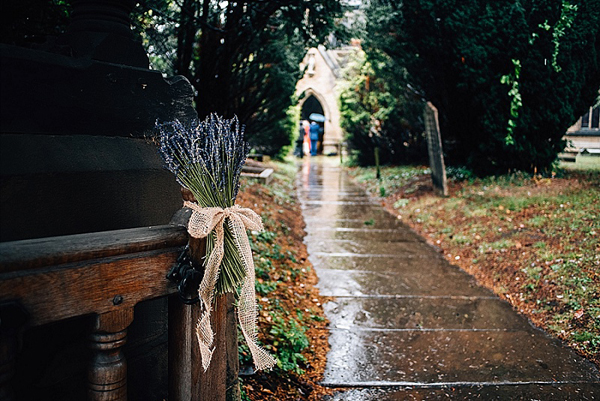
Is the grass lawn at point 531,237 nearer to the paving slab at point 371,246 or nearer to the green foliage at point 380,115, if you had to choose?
the paving slab at point 371,246

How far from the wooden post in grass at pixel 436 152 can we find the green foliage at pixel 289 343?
6788mm

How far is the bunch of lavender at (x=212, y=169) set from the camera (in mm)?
1898

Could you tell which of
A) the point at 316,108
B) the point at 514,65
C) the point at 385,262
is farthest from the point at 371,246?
the point at 316,108

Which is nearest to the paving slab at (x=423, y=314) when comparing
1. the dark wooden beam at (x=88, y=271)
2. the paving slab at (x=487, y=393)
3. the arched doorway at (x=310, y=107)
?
the paving slab at (x=487, y=393)

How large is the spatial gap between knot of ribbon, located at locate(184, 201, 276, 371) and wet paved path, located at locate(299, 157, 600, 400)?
5.61ft

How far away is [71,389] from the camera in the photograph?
2.01 m

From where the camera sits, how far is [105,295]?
5.47 ft

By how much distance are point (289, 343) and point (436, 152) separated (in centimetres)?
751

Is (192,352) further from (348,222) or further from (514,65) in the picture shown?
(514,65)

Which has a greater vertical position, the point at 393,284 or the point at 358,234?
the point at 358,234

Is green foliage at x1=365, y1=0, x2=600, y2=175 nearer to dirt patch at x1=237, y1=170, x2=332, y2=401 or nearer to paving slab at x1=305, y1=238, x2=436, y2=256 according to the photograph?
paving slab at x1=305, y1=238, x2=436, y2=256

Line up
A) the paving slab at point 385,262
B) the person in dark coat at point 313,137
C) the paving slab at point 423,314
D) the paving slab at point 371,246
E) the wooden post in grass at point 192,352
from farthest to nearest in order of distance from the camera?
1. the person in dark coat at point 313,137
2. the paving slab at point 371,246
3. the paving slab at point 385,262
4. the paving slab at point 423,314
5. the wooden post in grass at point 192,352

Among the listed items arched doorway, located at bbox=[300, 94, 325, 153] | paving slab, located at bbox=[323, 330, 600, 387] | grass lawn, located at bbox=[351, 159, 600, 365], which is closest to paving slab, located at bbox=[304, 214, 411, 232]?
grass lawn, located at bbox=[351, 159, 600, 365]

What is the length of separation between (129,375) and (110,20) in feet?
5.77
